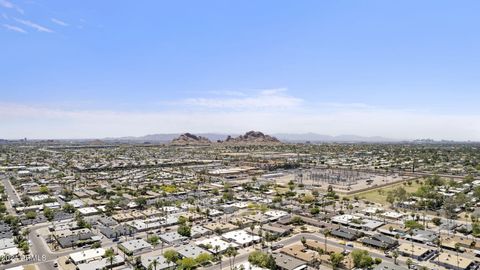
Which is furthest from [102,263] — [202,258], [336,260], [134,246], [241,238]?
[336,260]

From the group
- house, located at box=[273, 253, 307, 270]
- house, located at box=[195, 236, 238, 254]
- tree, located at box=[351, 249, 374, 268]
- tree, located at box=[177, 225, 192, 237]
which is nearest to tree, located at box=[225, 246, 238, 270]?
house, located at box=[195, 236, 238, 254]

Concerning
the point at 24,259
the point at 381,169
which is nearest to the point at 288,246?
the point at 24,259

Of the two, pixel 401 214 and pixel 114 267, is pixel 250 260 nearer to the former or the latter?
pixel 114 267

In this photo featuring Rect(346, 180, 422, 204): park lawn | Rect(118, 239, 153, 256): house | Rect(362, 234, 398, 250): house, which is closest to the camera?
Rect(118, 239, 153, 256): house

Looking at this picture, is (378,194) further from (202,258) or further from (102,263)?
(102,263)

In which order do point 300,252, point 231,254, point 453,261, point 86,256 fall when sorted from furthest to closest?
point 300,252 → point 86,256 → point 231,254 → point 453,261

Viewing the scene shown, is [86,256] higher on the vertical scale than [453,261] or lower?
lower

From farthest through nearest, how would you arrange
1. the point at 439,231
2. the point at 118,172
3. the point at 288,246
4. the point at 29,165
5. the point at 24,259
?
the point at 29,165
the point at 118,172
the point at 439,231
the point at 288,246
the point at 24,259

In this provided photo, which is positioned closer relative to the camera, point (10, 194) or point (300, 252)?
point (300, 252)

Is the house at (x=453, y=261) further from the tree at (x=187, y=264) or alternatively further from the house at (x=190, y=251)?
the tree at (x=187, y=264)

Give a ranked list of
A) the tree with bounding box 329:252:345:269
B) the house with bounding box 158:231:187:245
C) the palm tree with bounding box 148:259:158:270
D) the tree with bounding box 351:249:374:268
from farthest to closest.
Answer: the house with bounding box 158:231:187:245, the tree with bounding box 329:252:345:269, the tree with bounding box 351:249:374:268, the palm tree with bounding box 148:259:158:270

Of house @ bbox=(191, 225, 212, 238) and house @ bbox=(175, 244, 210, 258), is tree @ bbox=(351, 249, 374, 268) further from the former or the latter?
house @ bbox=(191, 225, 212, 238)
